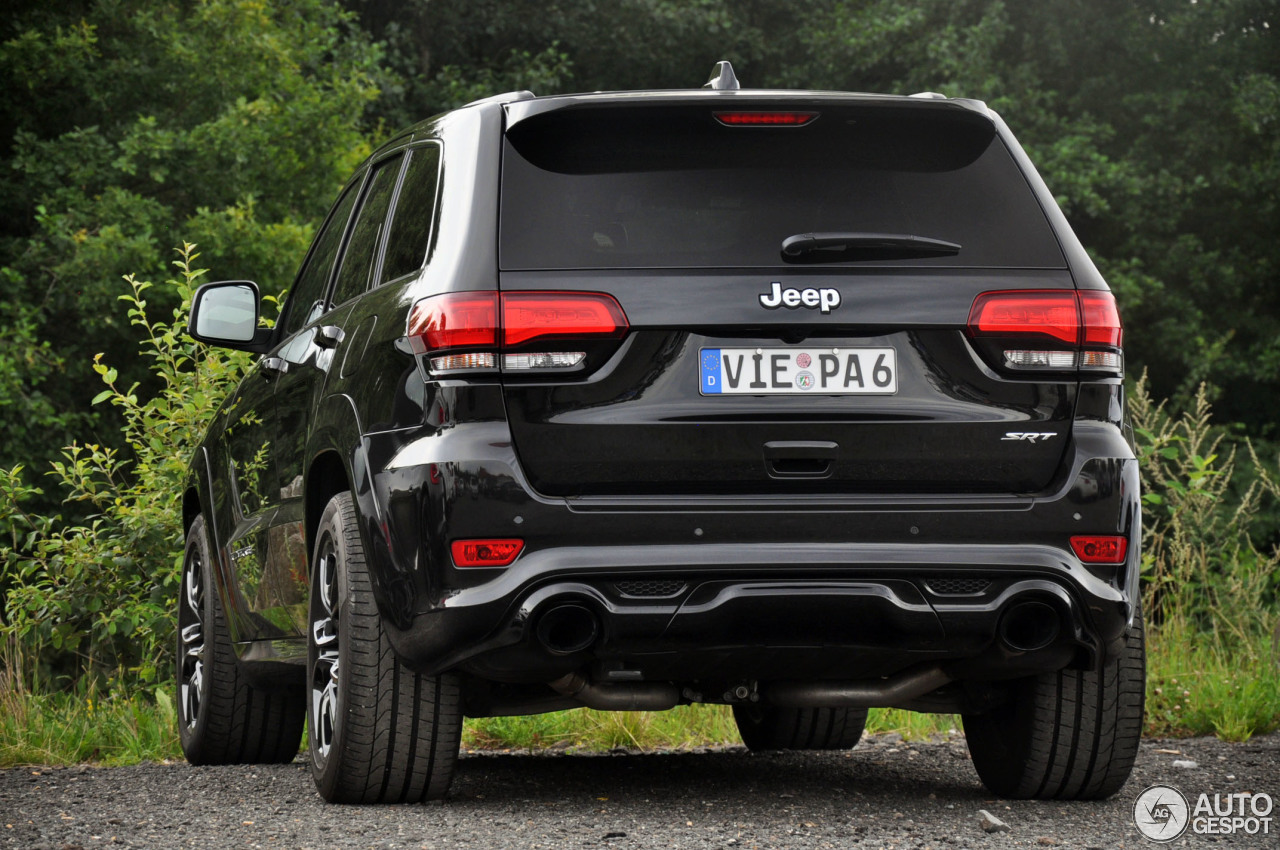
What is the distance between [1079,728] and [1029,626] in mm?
604

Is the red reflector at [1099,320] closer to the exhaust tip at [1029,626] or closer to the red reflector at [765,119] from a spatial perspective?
the exhaust tip at [1029,626]

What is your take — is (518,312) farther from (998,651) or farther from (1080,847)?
(1080,847)

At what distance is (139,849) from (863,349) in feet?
6.73

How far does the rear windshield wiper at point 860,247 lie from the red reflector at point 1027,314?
0.17 metres

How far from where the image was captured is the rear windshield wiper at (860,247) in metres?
3.99

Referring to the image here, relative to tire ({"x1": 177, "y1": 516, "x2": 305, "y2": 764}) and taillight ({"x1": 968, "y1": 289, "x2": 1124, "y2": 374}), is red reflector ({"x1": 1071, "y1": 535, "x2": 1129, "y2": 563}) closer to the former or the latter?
taillight ({"x1": 968, "y1": 289, "x2": 1124, "y2": 374})

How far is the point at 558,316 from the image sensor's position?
3.85 meters

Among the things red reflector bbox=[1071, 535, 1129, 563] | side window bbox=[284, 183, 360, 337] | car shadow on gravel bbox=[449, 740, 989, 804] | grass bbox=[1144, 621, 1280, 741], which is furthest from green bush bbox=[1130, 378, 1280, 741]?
side window bbox=[284, 183, 360, 337]

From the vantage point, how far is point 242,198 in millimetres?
19234

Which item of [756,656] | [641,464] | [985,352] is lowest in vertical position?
[756,656]

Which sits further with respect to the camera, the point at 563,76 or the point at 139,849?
the point at 563,76

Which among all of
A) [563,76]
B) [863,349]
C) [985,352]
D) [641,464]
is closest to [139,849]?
[641,464]

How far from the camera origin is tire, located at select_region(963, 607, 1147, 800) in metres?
4.46

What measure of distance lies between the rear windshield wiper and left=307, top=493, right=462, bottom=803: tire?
4.22ft
